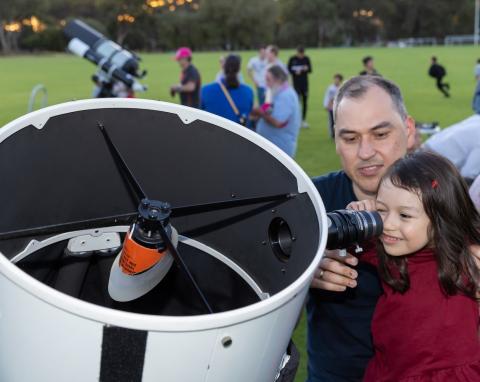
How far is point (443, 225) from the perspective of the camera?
1.34 m

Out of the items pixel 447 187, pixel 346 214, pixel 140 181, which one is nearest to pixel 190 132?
pixel 140 181

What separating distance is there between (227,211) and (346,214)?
0.29 meters

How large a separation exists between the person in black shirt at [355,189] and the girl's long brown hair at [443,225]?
16 cm

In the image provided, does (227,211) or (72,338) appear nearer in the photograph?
(72,338)

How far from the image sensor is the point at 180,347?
0.67 meters

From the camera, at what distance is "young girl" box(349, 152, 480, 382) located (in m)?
1.26

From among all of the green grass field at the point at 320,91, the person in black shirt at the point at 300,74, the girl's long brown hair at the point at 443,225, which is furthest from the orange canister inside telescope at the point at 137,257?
the person in black shirt at the point at 300,74

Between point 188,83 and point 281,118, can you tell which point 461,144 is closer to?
point 281,118

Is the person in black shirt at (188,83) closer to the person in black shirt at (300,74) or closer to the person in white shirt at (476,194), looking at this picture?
the person in black shirt at (300,74)

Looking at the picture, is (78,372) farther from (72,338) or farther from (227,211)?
(227,211)

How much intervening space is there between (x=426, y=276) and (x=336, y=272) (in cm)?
31

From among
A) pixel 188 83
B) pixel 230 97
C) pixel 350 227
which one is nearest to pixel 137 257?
pixel 350 227

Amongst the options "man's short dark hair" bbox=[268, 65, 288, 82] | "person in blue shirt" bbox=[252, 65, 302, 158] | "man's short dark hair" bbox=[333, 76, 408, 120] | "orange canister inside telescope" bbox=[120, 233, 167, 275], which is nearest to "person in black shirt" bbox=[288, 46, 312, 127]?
"man's short dark hair" bbox=[268, 65, 288, 82]

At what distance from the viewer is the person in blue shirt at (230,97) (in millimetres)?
5453
